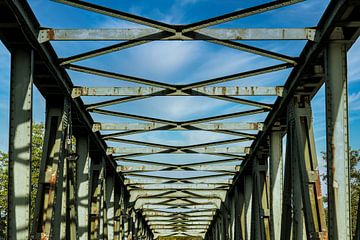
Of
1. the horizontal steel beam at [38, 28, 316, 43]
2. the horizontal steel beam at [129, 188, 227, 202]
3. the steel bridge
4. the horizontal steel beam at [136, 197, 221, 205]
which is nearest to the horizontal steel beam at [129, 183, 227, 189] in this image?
the horizontal steel beam at [129, 188, 227, 202]

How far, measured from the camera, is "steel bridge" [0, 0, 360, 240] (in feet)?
44.8

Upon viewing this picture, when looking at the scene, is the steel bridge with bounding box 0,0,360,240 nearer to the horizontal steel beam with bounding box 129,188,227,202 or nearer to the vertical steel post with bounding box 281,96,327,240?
the vertical steel post with bounding box 281,96,327,240

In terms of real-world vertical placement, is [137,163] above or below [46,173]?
above

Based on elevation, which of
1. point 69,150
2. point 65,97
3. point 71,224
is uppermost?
point 65,97

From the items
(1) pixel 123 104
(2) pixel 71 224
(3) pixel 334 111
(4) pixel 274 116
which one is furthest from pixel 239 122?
(3) pixel 334 111

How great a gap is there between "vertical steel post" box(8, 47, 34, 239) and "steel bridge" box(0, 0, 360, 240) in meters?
0.02

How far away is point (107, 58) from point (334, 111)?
659 cm

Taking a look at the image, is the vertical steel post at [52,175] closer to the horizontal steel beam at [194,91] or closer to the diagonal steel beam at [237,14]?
the horizontal steel beam at [194,91]

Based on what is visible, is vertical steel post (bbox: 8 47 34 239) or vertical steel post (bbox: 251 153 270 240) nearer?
vertical steel post (bbox: 8 47 34 239)

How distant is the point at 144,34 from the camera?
1538 centimetres

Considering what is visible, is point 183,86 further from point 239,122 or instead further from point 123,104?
point 239,122

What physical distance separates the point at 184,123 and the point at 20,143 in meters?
11.1

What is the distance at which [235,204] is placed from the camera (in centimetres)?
3678

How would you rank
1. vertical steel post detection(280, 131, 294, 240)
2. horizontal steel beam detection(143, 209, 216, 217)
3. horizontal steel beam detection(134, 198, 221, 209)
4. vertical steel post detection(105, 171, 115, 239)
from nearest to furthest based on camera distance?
vertical steel post detection(280, 131, 294, 240), vertical steel post detection(105, 171, 115, 239), horizontal steel beam detection(134, 198, 221, 209), horizontal steel beam detection(143, 209, 216, 217)
